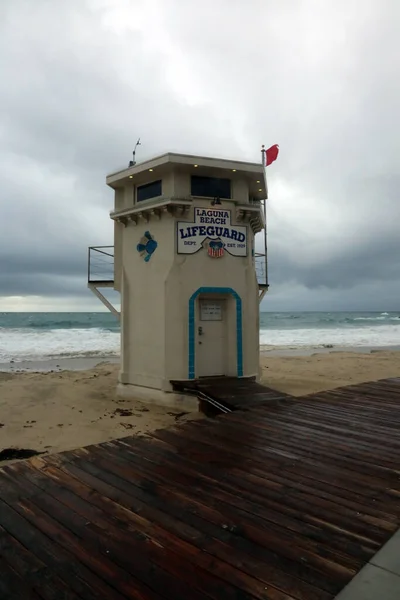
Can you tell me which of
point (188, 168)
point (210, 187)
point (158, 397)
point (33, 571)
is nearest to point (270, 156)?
point (210, 187)

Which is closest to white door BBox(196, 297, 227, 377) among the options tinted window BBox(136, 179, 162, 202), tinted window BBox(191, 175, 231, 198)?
tinted window BBox(191, 175, 231, 198)

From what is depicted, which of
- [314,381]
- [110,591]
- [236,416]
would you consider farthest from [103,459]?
[314,381]

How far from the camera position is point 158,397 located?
10148 millimetres

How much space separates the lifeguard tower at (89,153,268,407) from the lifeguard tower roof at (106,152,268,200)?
1.0 inches

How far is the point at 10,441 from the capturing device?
7.79m

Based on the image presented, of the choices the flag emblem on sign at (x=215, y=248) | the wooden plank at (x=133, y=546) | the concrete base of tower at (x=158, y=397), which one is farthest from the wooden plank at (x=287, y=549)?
the flag emblem on sign at (x=215, y=248)

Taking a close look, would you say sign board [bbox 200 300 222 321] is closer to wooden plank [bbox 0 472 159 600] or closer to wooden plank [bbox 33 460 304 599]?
wooden plank [bbox 33 460 304 599]

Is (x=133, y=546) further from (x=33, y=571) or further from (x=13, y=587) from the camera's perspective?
(x=13, y=587)

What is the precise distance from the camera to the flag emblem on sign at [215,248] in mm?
10180

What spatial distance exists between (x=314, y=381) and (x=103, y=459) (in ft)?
40.1

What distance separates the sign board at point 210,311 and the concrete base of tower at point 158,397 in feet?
7.20

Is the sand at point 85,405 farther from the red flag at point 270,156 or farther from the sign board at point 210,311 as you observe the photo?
the red flag at point 270,156

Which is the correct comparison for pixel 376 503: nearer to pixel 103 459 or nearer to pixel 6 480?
pixel 103 459

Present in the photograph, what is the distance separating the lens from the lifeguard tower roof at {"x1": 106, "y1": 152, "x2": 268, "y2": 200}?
975 cm
